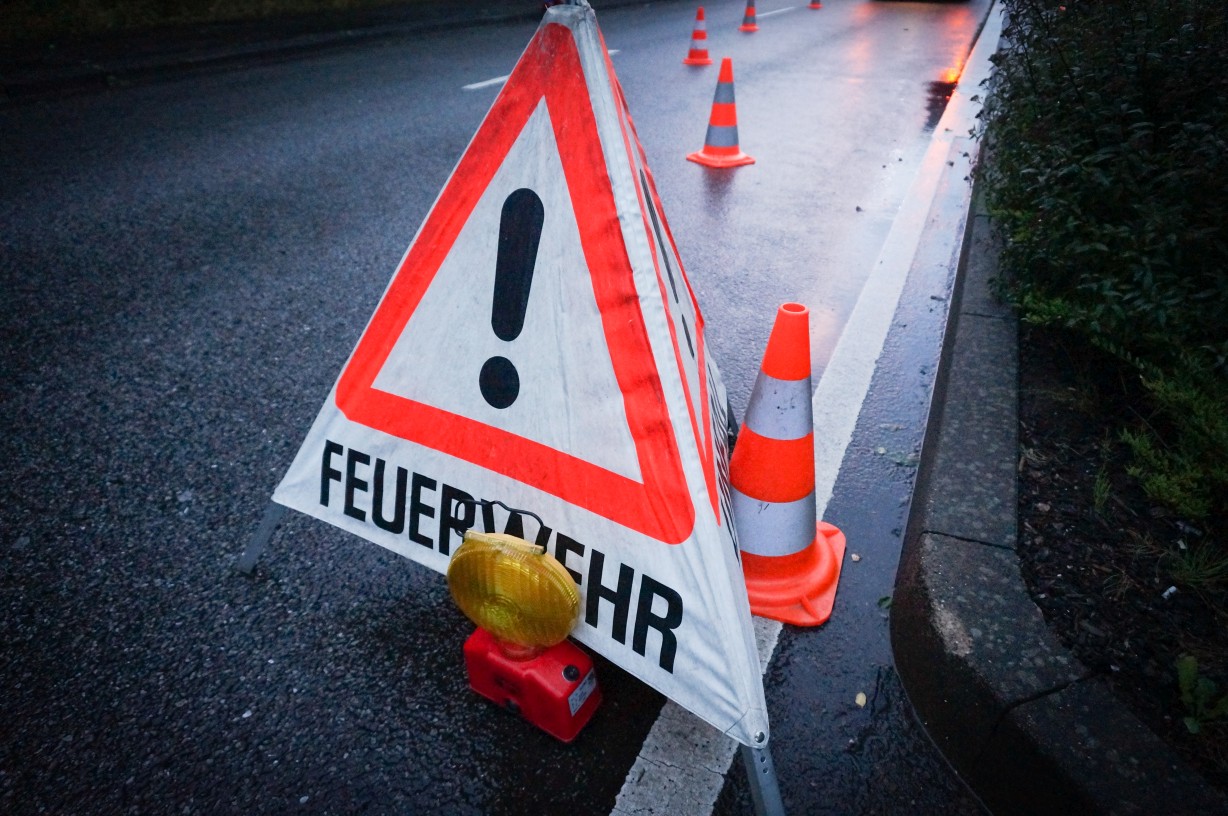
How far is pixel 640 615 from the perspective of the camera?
1.74 m

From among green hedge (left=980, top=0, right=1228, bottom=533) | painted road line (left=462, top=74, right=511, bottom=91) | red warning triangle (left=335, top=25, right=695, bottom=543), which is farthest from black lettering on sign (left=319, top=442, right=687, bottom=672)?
painted road line (left=462, top=74, right=511, bottom=91)

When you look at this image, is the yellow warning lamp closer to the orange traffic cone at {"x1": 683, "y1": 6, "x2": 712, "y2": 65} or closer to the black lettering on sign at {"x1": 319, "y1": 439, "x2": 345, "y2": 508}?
the black lettering on sign at {"x1": 319, "y1": 439, "x2": 345, "y2": 508}

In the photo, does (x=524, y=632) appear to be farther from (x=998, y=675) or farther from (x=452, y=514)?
(x=998, y=675)

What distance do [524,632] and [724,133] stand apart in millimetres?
5791

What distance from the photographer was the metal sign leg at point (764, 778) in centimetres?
162

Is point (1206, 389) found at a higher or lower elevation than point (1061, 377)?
higher

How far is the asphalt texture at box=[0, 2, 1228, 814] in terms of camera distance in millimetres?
1812

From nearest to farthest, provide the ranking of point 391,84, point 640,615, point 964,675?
point 640,615
point 964,675
point 391,84

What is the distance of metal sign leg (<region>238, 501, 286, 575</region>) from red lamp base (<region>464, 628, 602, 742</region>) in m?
0.73

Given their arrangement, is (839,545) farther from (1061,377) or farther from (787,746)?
(1061,377)

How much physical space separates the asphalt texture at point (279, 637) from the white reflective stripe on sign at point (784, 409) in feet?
1.52

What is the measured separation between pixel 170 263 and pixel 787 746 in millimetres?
4141

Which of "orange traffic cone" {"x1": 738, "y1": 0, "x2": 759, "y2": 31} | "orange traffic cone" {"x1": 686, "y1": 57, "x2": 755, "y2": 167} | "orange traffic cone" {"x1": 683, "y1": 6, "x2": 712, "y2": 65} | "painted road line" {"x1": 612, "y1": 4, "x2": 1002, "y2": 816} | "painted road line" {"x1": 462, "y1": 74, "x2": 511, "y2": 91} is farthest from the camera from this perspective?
"orange traffic cone" {"x1": 738, "y1": 0, "x2": 759, "y2": 31}

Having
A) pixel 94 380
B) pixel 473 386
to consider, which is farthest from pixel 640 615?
pixel 94 380
